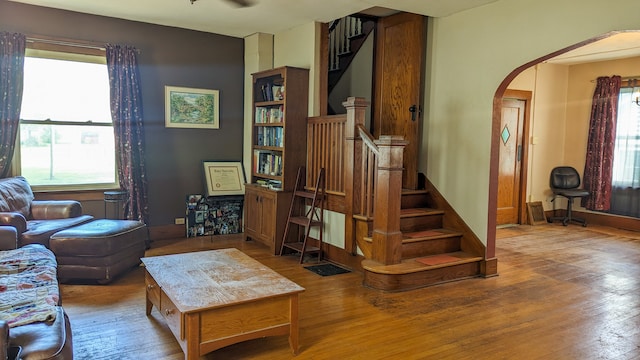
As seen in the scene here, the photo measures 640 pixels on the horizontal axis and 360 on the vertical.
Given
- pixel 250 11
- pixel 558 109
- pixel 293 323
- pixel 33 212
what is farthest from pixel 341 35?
pixel 293 323

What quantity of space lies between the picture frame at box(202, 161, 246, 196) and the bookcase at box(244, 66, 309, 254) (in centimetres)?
32

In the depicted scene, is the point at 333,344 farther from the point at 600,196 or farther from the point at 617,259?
the point at 600,196

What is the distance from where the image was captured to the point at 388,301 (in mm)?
3896

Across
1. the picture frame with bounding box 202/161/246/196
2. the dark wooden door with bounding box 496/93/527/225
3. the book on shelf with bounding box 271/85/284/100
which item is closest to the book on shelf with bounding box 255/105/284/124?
the book on shelf with bounding box 271/85/284/100

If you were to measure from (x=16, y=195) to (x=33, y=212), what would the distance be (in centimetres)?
23

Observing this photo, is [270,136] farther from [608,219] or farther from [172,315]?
[608,219]

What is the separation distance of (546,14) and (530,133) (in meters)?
4.15

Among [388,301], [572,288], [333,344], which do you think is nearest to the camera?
[333,344]

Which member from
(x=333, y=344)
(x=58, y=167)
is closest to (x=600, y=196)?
(x=333, y=344)

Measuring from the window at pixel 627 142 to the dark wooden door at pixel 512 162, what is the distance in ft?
4.76

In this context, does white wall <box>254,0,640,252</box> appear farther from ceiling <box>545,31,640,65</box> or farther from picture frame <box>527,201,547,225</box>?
picture frame <box>527,201,547,225</box>

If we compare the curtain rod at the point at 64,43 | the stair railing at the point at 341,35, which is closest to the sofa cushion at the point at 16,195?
the curtain rod at the point at 64,43

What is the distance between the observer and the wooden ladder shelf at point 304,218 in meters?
5.12

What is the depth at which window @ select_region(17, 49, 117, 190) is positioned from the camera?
17.1ft
